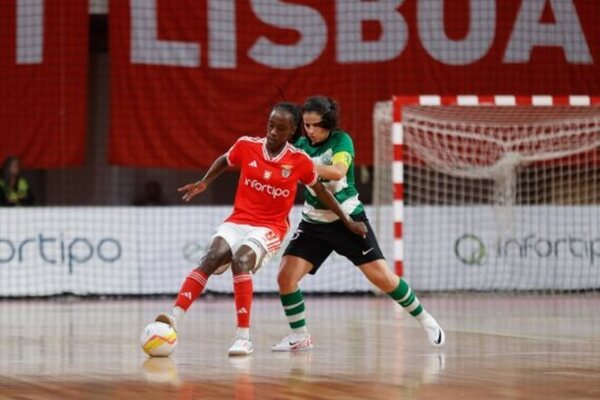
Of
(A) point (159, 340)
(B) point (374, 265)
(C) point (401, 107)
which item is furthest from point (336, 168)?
(C) point (401, 107)

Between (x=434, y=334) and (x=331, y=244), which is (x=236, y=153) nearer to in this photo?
(x=331, y=244)

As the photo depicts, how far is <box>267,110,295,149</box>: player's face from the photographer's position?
8312 millimetres

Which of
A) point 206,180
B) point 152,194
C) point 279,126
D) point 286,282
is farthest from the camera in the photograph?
point 152,194

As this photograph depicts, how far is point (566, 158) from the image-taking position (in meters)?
18.5

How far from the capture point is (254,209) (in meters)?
8.55

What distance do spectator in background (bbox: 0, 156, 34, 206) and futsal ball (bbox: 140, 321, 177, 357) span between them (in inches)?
391

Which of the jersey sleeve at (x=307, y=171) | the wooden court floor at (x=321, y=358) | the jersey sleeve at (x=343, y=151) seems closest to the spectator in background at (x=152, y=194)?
the wooden court floor at (x=321, y=358)

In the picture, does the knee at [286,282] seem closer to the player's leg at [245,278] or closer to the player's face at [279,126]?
the player's leg at [245,278]

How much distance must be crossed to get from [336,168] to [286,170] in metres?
0.38

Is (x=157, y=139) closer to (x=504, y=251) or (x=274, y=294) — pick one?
(x=274, y=294)

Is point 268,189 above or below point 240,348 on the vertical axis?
above

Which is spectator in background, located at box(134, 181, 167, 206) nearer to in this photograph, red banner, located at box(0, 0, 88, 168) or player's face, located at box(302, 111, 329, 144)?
red banner, located at box(0, 0, 88, 168)

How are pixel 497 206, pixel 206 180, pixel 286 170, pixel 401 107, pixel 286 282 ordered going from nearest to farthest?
pixel 286 170 → pixel 206 180 → pixel 286 282 → pixel 401 107 → pixel 497 206

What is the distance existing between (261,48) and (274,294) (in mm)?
Result: 3911
